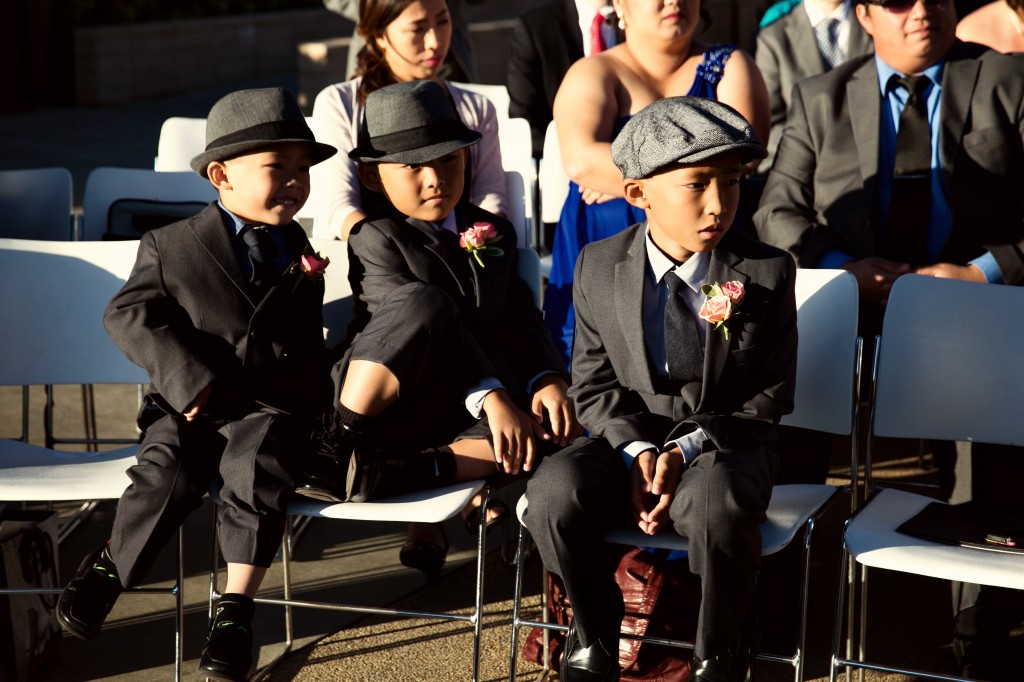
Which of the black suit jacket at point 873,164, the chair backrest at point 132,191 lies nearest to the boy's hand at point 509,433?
the black suit jacket at point 873,164

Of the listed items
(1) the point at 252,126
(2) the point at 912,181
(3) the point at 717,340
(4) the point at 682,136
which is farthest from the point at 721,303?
(1) the point at 252,126

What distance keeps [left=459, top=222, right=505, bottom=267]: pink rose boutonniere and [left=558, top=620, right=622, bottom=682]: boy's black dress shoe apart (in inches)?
49.4

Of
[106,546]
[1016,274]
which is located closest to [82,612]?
[106,546]

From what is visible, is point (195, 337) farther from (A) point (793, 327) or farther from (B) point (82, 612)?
(A) point (793, 327)

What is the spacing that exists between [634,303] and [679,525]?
62 centimetres

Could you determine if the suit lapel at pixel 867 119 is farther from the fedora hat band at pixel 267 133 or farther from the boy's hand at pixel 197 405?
the boy's hand at pixel 197 405

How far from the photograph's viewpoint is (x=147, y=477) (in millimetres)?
3445

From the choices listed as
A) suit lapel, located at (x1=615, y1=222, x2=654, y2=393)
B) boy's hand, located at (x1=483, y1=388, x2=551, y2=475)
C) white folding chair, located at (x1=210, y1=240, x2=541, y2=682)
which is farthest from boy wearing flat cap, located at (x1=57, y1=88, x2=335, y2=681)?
suit lapel, located at (x1=615, y1=222, x2=654, y2=393)

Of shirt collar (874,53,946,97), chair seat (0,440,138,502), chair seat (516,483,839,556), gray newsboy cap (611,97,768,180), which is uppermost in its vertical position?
shirt collar (874,53,946,97)

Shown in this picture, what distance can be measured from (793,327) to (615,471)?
2.03ft

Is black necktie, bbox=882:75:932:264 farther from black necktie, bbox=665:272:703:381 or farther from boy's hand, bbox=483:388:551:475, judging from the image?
boy's hand, bbox=483:388:551:475

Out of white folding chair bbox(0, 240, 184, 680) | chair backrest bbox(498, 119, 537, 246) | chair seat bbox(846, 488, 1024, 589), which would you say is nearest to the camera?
chair seat bbox(846, 488, 1024, 589)

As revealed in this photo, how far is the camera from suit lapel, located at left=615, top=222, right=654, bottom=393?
3.36 m

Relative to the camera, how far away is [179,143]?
525cm
